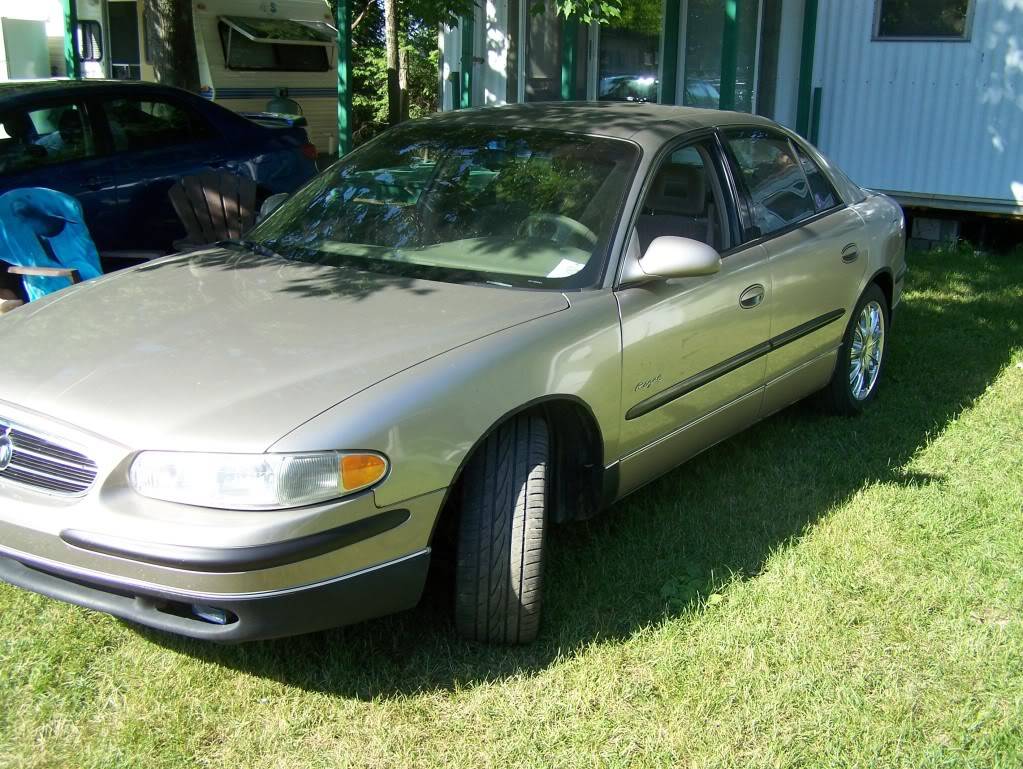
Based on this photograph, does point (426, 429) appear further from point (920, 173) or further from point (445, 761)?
point (920, 173)

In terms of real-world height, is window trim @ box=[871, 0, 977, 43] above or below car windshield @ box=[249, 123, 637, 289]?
above

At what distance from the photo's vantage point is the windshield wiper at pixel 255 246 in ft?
13.8

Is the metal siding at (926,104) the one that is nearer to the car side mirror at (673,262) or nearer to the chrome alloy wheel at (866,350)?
the chrome alloy wheel at (866,350)

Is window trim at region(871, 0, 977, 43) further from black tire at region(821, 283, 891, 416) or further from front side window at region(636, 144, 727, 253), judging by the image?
front side window at region(636, 144, 727, 253)

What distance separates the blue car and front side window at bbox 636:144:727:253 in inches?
153

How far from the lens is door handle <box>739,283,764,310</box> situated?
14.1 feet

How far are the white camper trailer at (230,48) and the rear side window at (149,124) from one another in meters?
7.94

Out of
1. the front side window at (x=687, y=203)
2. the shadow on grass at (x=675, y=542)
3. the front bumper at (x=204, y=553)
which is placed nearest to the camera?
the front bumper at (x=204, y=553)

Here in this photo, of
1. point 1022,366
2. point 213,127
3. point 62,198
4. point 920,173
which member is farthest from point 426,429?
point 920,173

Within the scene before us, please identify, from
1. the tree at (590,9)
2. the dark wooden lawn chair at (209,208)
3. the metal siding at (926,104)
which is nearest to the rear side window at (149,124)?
the dark wooden lawn chair at (209,208)

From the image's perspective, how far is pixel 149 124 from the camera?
740 centimetres

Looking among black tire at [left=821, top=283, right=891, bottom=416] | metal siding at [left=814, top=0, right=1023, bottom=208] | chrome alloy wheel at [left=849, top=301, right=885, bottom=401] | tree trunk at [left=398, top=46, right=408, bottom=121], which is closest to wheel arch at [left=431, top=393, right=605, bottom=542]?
black tire at [left=821, top=283, right=891, bottom=416]

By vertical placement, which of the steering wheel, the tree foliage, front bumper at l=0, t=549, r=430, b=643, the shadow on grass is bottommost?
the shadow on grass

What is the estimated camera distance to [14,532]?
9.68 ft
